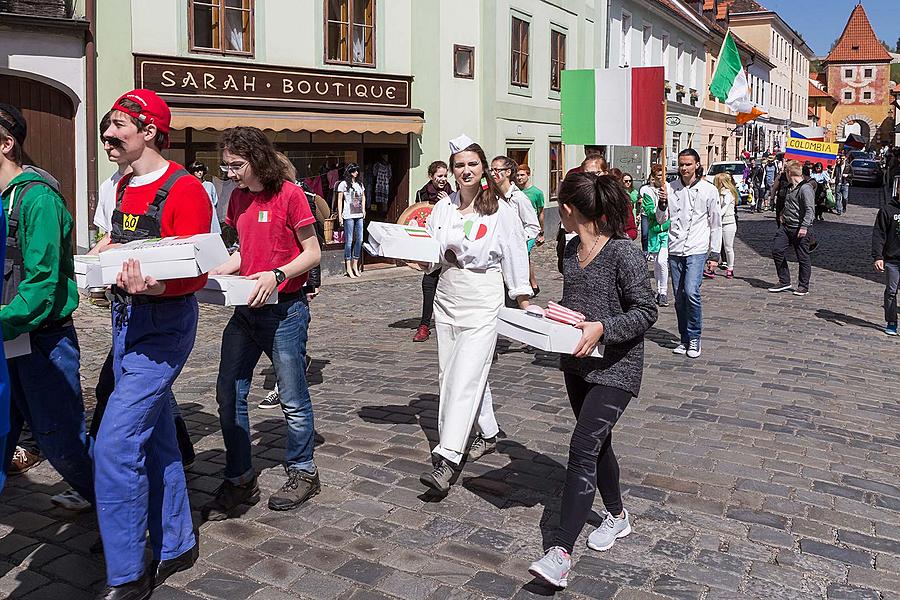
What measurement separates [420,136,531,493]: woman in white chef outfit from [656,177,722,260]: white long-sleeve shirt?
4.44 metres

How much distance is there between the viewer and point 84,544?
14.3ft

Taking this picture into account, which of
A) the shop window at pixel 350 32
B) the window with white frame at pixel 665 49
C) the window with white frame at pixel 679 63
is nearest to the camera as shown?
the shop window at pixel 350 32

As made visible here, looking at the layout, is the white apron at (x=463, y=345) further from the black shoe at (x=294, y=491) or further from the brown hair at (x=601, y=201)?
the brown hair at (x=601, y=201)

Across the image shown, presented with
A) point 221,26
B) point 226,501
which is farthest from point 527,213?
point 221,26

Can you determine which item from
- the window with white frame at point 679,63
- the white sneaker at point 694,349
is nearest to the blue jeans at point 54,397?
the white sneaker at point 694,349

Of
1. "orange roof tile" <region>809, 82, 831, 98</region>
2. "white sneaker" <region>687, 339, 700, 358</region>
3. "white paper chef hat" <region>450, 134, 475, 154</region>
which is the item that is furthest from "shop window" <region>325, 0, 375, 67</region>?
"orange roof tile" <region>809, 82, 831, 98</region>

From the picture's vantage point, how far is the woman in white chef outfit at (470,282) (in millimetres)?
5078

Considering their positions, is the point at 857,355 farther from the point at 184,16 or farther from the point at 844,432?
the point at 184,16

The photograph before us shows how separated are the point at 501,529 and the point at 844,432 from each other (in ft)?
10.4

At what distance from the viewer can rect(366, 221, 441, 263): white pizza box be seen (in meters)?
5.03

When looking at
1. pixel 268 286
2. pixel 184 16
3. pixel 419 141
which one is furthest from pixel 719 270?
pixel 268 286

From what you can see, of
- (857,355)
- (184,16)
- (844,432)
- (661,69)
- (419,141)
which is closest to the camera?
(844,432)

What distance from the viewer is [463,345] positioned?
5.11 metres

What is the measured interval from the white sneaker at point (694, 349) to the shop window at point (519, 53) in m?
13.6
